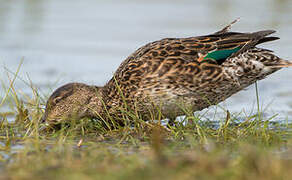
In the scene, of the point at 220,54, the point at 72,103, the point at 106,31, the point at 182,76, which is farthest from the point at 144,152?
the point at 106,31

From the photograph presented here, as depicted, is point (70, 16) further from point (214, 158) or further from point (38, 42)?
point (214, 158)

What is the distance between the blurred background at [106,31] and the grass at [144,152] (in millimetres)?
2108

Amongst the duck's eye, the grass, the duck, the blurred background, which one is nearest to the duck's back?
the duck

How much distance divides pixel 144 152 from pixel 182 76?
1.49 metres

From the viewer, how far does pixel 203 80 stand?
6598 mm

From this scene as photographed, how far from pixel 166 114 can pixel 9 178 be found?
3032 mm

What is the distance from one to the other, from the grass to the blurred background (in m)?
2.11

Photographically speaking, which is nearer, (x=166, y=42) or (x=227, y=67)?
(x=227, y=67)

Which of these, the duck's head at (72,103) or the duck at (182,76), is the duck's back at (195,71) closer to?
the duck at (182,76)

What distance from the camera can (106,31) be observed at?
1352 cm

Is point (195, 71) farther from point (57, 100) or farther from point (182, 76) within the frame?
point (57, 100)

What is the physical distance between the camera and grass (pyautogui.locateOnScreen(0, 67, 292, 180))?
12.9 feet

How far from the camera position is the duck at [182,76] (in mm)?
6609

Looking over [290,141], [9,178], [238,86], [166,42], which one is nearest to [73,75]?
[166,42]
